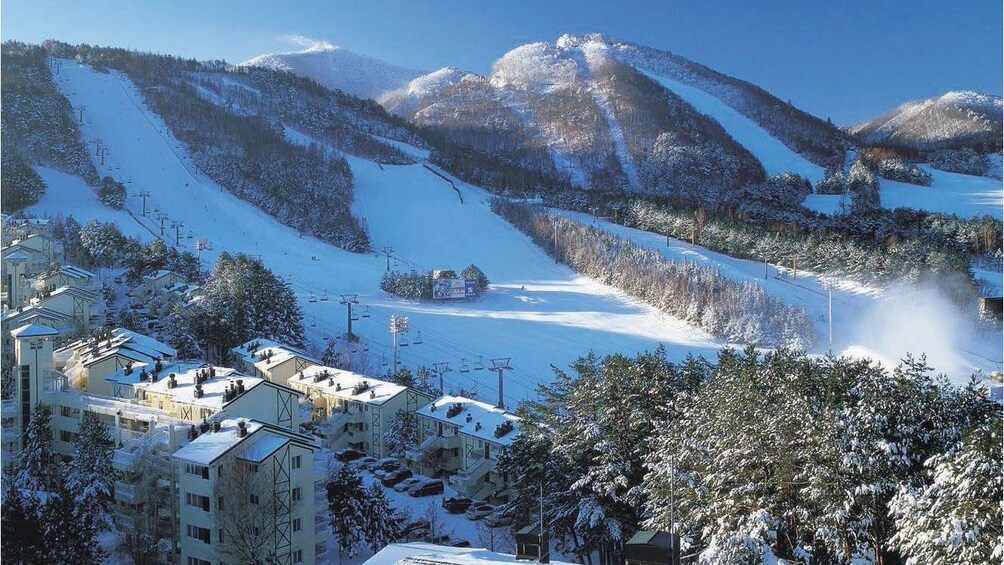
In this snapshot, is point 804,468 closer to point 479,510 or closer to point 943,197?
point 479,510

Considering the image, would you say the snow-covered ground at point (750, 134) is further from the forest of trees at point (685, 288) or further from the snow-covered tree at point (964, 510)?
the snow-covered tree at point (964, 510)

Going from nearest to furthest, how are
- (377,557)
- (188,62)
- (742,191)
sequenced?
(377,557) < (742,191) < (188,62)

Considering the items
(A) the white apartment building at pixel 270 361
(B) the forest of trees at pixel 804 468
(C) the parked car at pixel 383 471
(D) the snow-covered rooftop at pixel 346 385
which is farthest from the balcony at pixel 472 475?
(A) the white apartment building at pixel 270 361

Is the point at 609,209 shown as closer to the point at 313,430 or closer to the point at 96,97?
the point at 313,430

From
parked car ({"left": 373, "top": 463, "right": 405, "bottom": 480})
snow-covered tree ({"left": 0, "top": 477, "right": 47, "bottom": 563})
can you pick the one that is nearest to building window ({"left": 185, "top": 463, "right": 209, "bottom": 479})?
snow-covered tree ({"left": 0, "top": 477, "right": 47, "bottom": 563})

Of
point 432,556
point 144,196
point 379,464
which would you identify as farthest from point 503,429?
point 144,196

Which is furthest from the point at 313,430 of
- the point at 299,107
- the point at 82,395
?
the point at 299,107
